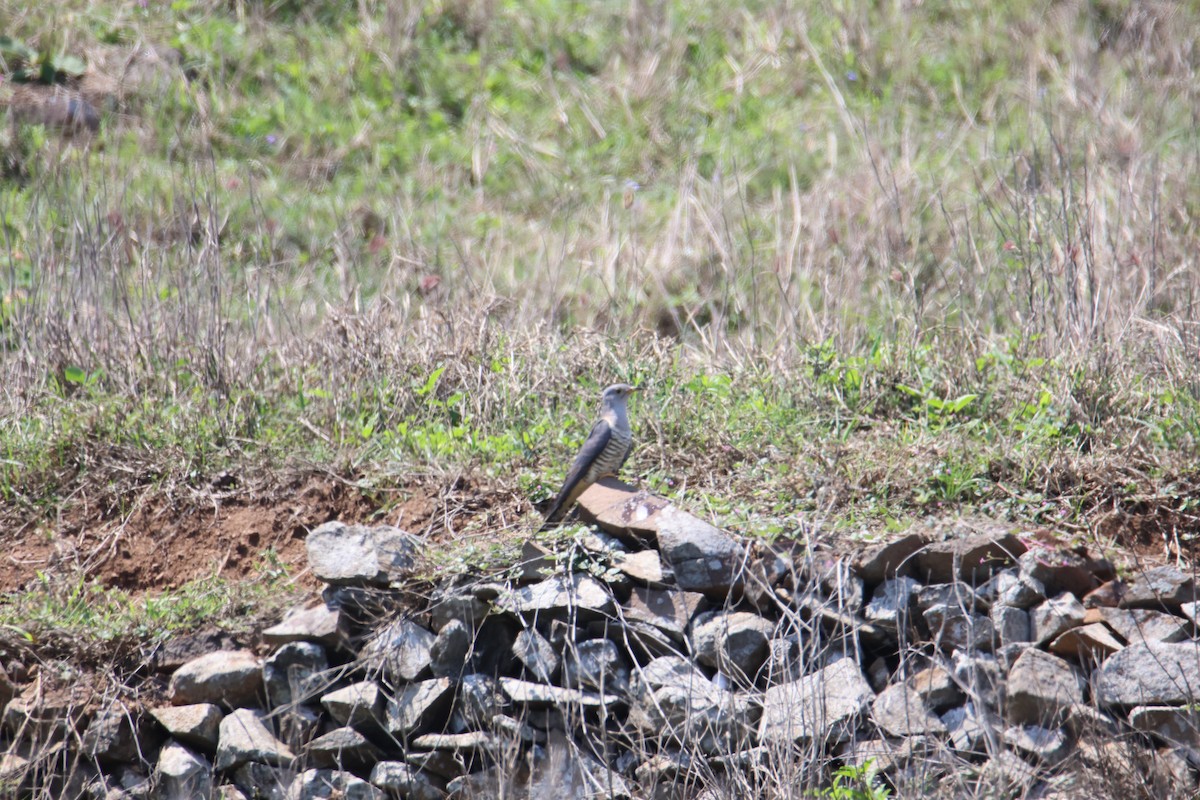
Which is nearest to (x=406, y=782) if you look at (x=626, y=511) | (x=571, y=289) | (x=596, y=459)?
(x=626, y=511)

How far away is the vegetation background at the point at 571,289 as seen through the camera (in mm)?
4777

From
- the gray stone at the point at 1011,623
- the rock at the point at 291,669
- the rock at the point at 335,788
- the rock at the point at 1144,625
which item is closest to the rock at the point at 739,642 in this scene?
the gray stone at the point at 1011,623

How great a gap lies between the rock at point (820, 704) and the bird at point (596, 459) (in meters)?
1.15

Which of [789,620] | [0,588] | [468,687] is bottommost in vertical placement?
[0,588]

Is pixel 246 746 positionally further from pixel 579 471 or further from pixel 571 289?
pixel 571 289

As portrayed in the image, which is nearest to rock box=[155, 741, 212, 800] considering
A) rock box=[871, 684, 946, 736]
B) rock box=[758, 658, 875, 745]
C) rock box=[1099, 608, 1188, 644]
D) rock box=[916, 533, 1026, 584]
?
rock box=[758, 658, 875, 745]

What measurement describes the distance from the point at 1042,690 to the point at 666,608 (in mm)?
1316

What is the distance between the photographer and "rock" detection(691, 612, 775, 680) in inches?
158

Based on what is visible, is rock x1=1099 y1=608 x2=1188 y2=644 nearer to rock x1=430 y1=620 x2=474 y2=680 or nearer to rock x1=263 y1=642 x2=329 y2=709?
rock x1=430 y1=620 x2=474 y2=680

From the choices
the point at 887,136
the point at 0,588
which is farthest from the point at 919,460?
the point at 887,136

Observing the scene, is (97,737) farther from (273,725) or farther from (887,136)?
(887,136)

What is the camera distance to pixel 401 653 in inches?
163

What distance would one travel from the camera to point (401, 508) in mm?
4887

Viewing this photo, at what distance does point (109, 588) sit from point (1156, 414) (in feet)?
15.2
